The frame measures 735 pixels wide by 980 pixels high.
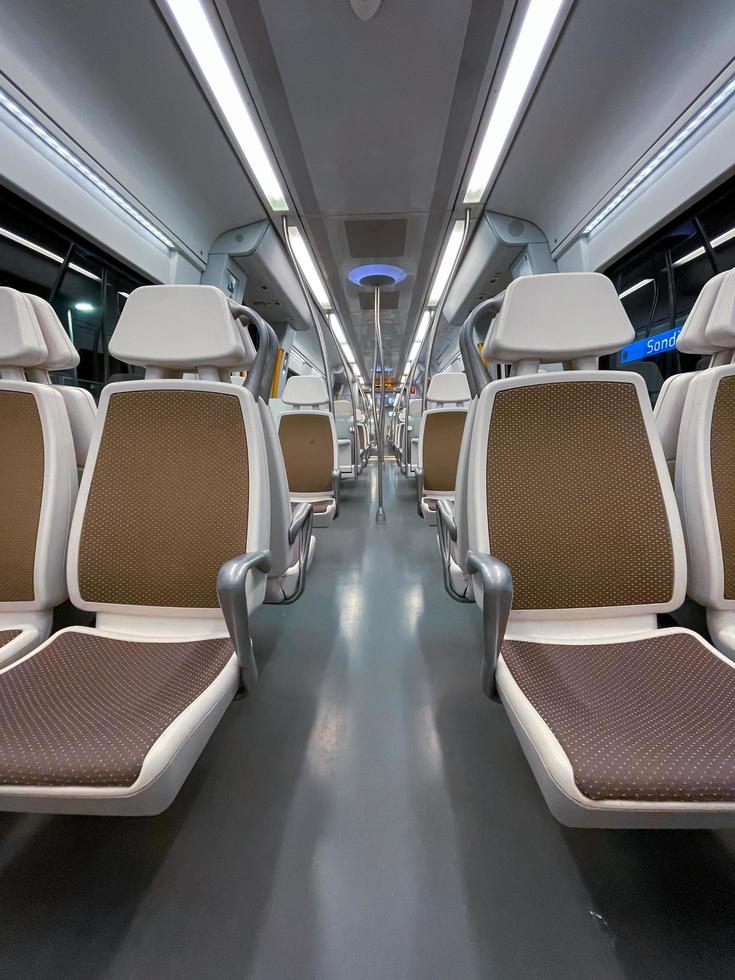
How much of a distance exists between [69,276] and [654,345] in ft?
16.9

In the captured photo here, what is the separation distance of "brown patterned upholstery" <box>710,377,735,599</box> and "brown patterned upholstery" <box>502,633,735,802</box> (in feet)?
1.11

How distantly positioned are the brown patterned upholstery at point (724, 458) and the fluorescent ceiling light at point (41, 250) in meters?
4.11

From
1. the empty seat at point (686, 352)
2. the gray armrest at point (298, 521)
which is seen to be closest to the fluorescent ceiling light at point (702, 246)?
the empty seat at point (686, 352)

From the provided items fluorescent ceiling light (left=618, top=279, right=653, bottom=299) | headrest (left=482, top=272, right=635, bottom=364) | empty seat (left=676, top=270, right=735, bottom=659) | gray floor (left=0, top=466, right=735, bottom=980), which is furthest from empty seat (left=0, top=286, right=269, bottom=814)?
fluorescent ceiling light (left=618, top=279, right=653, bottom=299)

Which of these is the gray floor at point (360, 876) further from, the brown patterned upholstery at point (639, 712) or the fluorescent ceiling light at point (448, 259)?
the fluorescent ceiling light at point (448, 259)

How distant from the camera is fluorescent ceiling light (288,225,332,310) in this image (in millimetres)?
4809

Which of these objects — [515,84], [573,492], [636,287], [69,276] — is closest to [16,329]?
[573,492]

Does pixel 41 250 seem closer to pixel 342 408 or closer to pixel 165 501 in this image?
pixel 165 501

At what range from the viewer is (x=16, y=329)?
1.14 m

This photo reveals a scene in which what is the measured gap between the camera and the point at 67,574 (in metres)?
1.09

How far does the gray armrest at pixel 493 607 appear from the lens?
80 cm

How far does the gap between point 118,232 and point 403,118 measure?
8.85ft

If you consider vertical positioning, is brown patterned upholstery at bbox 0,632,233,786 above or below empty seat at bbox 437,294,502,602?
below

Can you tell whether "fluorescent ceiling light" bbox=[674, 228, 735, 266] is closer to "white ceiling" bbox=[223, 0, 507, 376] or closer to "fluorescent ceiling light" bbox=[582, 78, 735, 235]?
"fluorescent ceiling light" bbox=[582, 78, 735, 235]
